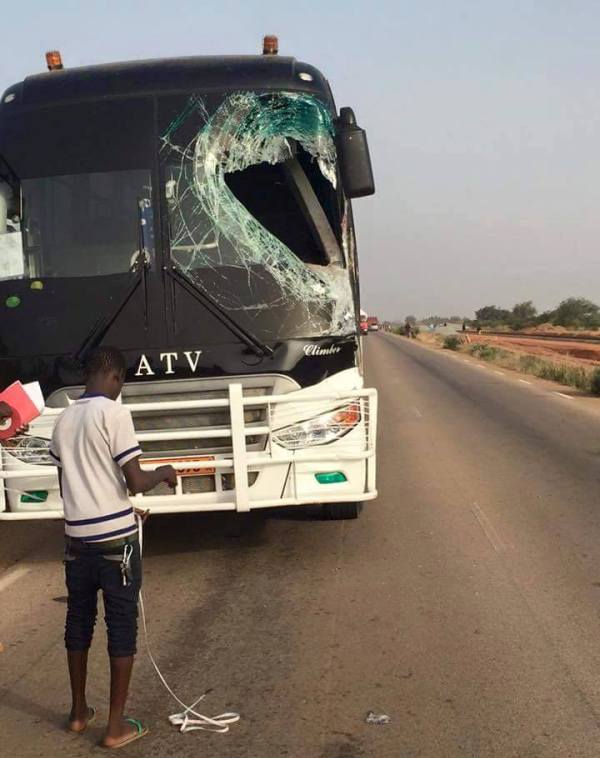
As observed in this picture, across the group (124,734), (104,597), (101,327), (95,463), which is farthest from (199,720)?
(101,327)

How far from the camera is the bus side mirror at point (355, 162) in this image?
19.2 feet

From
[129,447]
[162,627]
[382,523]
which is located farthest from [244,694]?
[382,523]

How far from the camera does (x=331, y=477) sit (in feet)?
19.1

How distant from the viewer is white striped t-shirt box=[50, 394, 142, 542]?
3281mm

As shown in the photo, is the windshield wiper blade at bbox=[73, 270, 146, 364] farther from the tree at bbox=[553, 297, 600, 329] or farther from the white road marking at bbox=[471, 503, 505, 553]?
the tree at bbox=[553, 297, 600, 329]

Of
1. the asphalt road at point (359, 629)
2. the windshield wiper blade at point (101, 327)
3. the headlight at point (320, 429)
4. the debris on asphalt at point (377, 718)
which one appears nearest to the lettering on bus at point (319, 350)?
the headlight at point (320, 429)

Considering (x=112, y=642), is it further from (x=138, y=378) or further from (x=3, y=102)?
(x=3, y=102)

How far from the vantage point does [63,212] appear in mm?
5789

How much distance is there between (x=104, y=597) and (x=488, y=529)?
4.31 meters

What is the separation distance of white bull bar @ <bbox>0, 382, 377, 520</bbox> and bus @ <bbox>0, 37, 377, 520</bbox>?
0.04 ft

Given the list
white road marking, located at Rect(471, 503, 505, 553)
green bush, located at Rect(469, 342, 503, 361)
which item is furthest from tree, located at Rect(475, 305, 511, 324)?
white road marking, located at Rect(471, 503, 505, 553)

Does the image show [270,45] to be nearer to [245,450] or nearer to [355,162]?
[355,162]

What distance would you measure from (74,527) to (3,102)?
13.3 ft

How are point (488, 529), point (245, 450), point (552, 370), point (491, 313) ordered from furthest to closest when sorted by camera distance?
point (491, 313) < point (552, 370) < point (488, 529) < point (245, 450)
